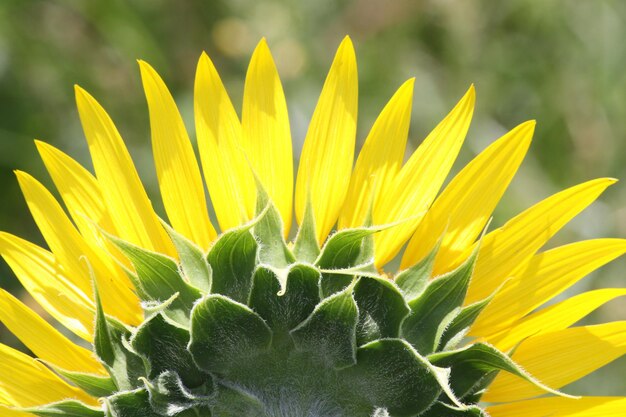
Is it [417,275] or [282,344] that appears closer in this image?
[282,344]

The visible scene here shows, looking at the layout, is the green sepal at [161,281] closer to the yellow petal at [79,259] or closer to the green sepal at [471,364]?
the yellow petal at [79,259]

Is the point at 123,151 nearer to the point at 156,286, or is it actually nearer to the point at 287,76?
the point at 156,286

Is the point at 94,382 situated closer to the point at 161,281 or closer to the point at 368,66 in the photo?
the point at 161,281

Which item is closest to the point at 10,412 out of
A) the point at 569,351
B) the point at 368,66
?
the point at 569,351

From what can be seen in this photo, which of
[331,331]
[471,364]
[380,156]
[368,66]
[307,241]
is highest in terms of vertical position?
[368,66]

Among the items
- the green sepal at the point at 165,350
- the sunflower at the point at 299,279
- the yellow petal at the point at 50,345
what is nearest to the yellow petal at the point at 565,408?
the sunflower at the point at 299,279

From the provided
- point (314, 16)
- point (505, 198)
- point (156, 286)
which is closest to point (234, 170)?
point (156, 286)

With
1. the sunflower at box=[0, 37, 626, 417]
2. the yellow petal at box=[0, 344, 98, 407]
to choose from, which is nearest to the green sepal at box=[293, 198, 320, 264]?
the sunflower at box=[0, 37, 626, 417]
